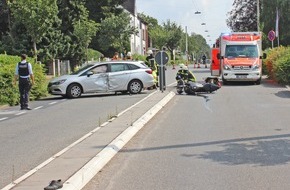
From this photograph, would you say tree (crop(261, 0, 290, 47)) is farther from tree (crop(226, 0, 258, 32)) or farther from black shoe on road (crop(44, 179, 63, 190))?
black shoe on road (crop(44, 179, 63, 190))

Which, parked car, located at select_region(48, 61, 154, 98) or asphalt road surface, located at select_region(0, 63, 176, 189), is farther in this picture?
parked car, located at select_region(48, 61, 154, 98)

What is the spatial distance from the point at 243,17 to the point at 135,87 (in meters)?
44.9

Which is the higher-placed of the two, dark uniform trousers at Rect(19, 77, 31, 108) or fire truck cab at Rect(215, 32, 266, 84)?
fire truck cab at Rect(215, 32, 266, 84)

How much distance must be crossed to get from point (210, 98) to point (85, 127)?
854cm

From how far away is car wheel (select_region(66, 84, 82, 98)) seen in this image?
22.1 m

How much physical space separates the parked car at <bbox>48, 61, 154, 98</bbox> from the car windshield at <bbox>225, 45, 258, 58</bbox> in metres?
6.92

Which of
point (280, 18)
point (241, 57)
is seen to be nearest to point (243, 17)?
point (280, 18)

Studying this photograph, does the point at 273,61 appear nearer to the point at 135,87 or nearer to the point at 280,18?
the point at 135,87

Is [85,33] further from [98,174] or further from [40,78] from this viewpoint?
[98,174]

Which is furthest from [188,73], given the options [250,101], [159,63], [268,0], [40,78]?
[268,0]

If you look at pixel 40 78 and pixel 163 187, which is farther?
pixel 40 78

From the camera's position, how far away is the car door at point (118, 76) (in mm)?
22703

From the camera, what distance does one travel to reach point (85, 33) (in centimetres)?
4528

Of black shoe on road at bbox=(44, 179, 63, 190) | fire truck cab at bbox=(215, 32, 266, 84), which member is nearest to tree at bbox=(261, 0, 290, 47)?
fire truck cab at bbox=(215, 32, 266, 84)
